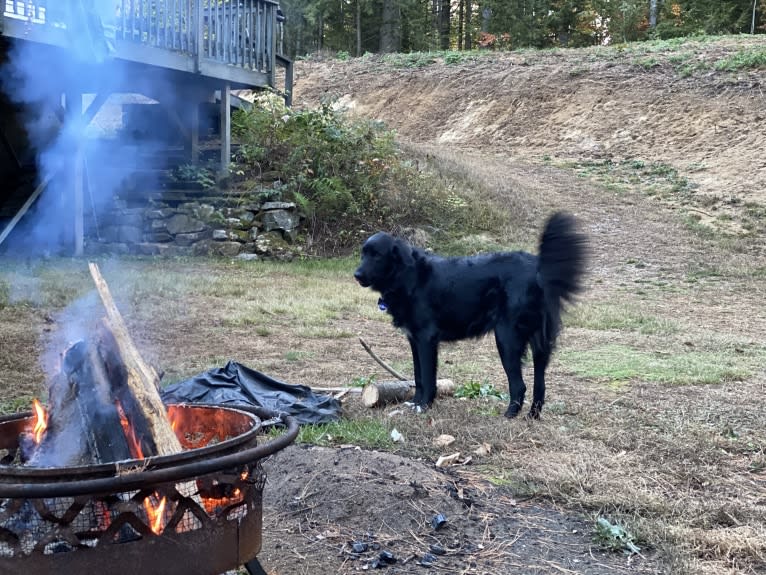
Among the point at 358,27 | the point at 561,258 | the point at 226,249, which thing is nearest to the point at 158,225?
the point at 226,249

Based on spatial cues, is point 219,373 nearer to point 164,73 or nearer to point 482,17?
point 164,73

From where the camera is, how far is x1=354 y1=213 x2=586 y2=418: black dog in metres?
4.88

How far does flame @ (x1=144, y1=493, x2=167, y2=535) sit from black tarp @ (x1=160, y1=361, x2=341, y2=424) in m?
2.48

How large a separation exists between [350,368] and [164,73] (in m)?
7.25

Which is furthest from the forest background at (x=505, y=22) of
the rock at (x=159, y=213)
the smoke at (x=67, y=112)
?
the rock at (x=159, y=213)

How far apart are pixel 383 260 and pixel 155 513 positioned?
331 cm

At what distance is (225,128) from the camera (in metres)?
12.6

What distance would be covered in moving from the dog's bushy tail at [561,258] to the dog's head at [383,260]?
96cm

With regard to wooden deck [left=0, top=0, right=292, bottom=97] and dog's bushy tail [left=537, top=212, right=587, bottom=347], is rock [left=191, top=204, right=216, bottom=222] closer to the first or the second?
wooden deck [left=0, top=0, right=292, bottom=97]

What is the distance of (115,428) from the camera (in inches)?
104

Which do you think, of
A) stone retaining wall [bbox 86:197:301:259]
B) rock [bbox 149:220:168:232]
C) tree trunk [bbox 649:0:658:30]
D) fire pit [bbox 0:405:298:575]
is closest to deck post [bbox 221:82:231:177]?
stone retaining wall [bbox 86:197:301:259]

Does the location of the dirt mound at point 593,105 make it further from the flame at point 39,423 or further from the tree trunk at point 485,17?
the flame at point 39,423

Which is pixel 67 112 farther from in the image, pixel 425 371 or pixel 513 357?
pixel 513 357

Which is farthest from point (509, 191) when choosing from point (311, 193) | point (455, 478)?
point (455, 478)
